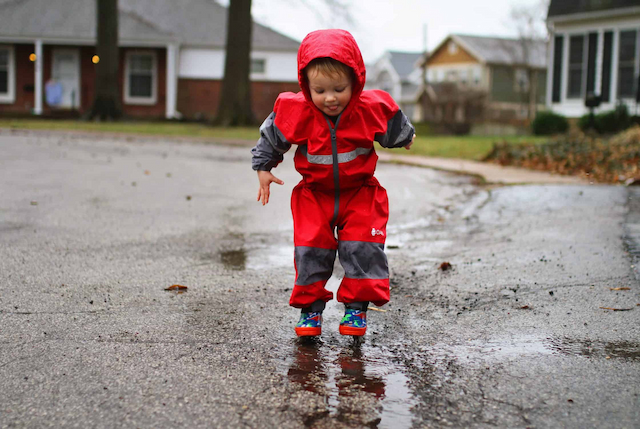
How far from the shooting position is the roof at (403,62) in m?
71.9

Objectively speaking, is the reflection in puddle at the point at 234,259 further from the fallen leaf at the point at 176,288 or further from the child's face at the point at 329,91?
the child's face at the point at 329,91

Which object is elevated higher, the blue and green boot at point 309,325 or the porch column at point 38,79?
the porch column at point 38,79

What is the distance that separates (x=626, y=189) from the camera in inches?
274

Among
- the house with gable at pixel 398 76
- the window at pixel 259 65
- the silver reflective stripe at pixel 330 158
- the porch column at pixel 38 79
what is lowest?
the silver reflective stripe at pixel 330 158

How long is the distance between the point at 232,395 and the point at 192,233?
307 centimetres

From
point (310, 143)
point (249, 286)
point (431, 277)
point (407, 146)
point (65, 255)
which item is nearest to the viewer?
point (310, 143)

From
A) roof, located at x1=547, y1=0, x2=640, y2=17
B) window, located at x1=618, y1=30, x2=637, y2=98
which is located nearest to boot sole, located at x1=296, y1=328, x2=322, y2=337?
window, located at x1=618, y1=30, x2=637, y2=98

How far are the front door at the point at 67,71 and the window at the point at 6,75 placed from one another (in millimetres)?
1806

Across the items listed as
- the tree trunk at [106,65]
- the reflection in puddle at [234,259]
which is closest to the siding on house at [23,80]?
the tree trunk at [106,65]

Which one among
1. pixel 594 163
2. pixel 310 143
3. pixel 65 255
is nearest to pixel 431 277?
pixel 310 143

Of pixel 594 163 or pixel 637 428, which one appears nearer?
pixel 637 428

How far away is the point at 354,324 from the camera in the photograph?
2777 mm

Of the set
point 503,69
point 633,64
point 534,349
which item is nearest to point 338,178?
point 534,349

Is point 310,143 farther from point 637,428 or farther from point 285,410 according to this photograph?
point 637,428
